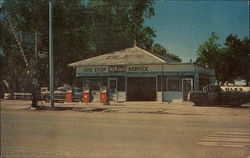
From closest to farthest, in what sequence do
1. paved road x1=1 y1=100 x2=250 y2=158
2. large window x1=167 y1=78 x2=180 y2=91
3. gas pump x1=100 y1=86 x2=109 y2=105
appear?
paved road x1=1 y1=100 x2=250 y2=158 < gas pump x1=100 y1=86 x2=109 y2=105 < large window x1=167 y1=78 x2=180 y2=91

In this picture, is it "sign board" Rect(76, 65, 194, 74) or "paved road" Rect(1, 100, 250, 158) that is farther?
"sign board" Rect(76, 65, 194, 74)

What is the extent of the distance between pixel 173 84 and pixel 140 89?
3243 mm

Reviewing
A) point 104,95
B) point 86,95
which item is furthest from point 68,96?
point 104,95

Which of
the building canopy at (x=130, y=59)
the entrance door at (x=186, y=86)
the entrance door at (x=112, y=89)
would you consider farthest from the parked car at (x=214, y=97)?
the entrance door at (x=112, y=89)

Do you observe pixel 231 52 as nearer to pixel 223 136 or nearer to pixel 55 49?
pixel 223 136

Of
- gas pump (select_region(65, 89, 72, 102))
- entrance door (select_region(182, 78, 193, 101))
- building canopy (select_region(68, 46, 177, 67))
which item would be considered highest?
building canopy (select_region(68, 46, 177, 67))

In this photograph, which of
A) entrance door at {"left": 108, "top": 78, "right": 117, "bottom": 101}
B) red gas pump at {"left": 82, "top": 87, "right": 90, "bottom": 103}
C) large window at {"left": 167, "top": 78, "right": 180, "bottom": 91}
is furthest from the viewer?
entrance door at {"left": 108, "top": 78, "right": 117, "bottom": 101}

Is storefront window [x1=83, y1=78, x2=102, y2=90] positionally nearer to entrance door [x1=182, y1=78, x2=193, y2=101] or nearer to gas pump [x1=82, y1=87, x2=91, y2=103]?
gas pump [x1=82, y1=87, x2=91, y2=103]

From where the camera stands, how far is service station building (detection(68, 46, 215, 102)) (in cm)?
2908

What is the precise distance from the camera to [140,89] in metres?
31.1

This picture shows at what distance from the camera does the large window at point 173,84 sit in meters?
29.3

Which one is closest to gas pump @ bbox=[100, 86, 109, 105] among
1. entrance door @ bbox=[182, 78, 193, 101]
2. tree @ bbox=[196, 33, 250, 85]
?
entrance door @ bbox=[182, 78, 193, 101]

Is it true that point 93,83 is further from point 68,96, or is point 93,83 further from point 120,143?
point 120,143

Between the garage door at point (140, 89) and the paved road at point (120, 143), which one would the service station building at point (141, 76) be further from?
the paved road at point (120, 143)
